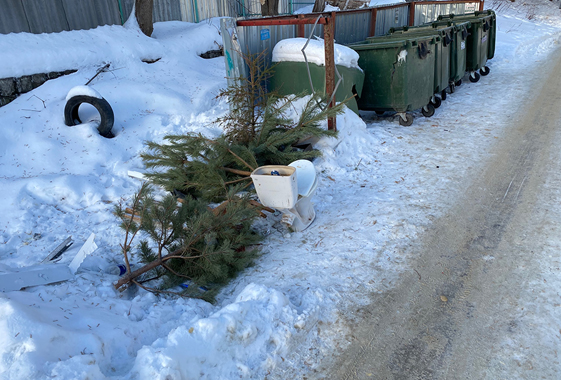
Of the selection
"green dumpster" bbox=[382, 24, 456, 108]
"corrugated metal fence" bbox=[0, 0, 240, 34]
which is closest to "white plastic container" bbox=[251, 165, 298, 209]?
"green dumpster" bbox=[382, 24, 456, 108]

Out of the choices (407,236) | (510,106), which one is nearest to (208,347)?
(407,236)

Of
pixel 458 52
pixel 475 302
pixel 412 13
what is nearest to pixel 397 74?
pixel 458 52

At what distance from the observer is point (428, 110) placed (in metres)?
8.62

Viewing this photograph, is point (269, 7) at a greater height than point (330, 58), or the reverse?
point (269, 7)

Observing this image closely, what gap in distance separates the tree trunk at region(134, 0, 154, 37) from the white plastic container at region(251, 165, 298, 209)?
7750mm

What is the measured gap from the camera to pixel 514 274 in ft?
12.4

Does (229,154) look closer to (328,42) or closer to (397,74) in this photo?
(328,42)

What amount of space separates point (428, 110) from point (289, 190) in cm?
561

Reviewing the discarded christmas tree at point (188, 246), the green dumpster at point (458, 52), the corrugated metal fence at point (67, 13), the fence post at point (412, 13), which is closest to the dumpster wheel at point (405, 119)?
the green dumpster at point (458, 52)

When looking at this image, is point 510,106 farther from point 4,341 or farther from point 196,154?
point 4,341

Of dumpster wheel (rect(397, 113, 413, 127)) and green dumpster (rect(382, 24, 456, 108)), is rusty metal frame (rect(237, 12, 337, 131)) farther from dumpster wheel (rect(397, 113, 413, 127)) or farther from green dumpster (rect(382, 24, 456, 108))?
green dumpster (rect(382, 24, 456, 108))

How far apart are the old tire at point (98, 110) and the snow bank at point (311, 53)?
3132 millimetres

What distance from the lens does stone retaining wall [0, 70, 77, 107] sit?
7453 millimetres

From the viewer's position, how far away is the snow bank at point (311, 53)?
7.17m
